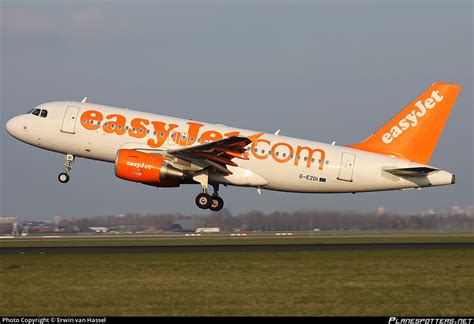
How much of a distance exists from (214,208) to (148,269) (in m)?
16.3

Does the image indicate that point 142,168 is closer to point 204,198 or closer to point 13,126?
point 204,198

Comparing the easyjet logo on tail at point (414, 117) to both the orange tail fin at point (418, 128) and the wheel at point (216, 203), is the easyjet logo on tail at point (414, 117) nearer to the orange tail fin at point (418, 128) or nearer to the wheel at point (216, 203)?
the orange tail fin at point (418, 128)

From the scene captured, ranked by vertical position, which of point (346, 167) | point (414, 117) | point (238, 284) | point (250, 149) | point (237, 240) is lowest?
point (238, 284)

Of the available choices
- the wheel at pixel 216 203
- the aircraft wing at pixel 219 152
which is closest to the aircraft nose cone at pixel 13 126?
the aircraft wing at pixel 219 152

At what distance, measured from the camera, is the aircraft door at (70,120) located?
39781 millimetres

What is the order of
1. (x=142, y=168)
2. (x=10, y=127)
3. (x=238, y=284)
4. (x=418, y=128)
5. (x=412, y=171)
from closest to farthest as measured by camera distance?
(x=238, y=284)
(x=142, y=168)
(x=412, y=171)
(x=418, y=128)
(x=10, y=127)

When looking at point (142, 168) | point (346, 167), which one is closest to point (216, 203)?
point (142, 168)

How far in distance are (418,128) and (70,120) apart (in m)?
18.1

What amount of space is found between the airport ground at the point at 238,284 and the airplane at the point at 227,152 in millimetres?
9523

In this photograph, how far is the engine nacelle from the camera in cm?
3794

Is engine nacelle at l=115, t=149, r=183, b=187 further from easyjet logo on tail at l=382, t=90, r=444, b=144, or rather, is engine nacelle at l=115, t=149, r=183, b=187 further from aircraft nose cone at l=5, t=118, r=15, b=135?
easyjet logo on tail at l=382, t=90, r=444, b=144

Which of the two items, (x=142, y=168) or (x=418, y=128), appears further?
(x=418, y=128)

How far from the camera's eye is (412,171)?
39281 millimetres

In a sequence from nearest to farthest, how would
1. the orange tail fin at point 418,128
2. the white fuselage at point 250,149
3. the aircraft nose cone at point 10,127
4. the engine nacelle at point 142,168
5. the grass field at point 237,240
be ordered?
the engine nacelle at point 142,168 < the white fuselage at point 250,149 < the orange tail fin at point 418,128 < the grass field at point 237,240 < the aircraft nose cone at point 10,127
